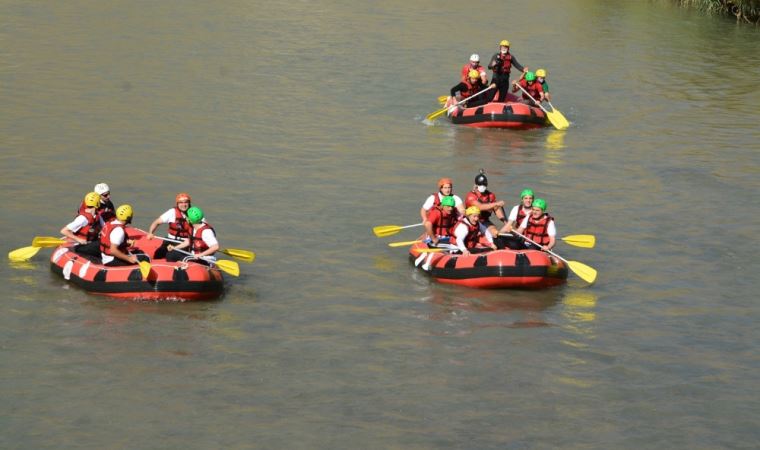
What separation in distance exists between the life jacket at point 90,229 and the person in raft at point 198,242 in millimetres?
1079

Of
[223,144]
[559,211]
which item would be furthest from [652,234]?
[223,144]

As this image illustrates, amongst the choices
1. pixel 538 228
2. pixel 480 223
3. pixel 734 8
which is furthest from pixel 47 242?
pixel 734 8

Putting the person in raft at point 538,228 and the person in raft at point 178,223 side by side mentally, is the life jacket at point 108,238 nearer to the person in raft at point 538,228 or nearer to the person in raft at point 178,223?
the person in raft at point 178,223

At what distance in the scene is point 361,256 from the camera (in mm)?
18141

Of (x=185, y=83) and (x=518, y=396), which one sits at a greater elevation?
(x=185, y=83)

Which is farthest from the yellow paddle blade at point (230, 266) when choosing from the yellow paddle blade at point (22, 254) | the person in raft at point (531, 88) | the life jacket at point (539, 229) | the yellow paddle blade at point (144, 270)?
the person in raft at point (531, 88)

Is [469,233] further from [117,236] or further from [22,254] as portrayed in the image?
[22,254]

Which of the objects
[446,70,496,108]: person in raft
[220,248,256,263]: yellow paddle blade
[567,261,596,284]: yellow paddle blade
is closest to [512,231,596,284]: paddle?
[567,261,596,284]: yellow paddle blade

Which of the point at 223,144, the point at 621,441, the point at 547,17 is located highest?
the point at 547,17

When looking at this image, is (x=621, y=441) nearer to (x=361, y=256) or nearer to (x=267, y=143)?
(x=361, y=256)

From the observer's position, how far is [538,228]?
55.7 ft

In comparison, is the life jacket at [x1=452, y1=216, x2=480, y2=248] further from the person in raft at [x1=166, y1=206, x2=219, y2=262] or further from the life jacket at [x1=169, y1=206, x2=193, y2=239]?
the life jacket at [x1=169, y1=206, x2=193, y2=239]

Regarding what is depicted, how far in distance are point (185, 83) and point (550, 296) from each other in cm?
1502

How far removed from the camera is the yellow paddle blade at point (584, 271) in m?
16.7
